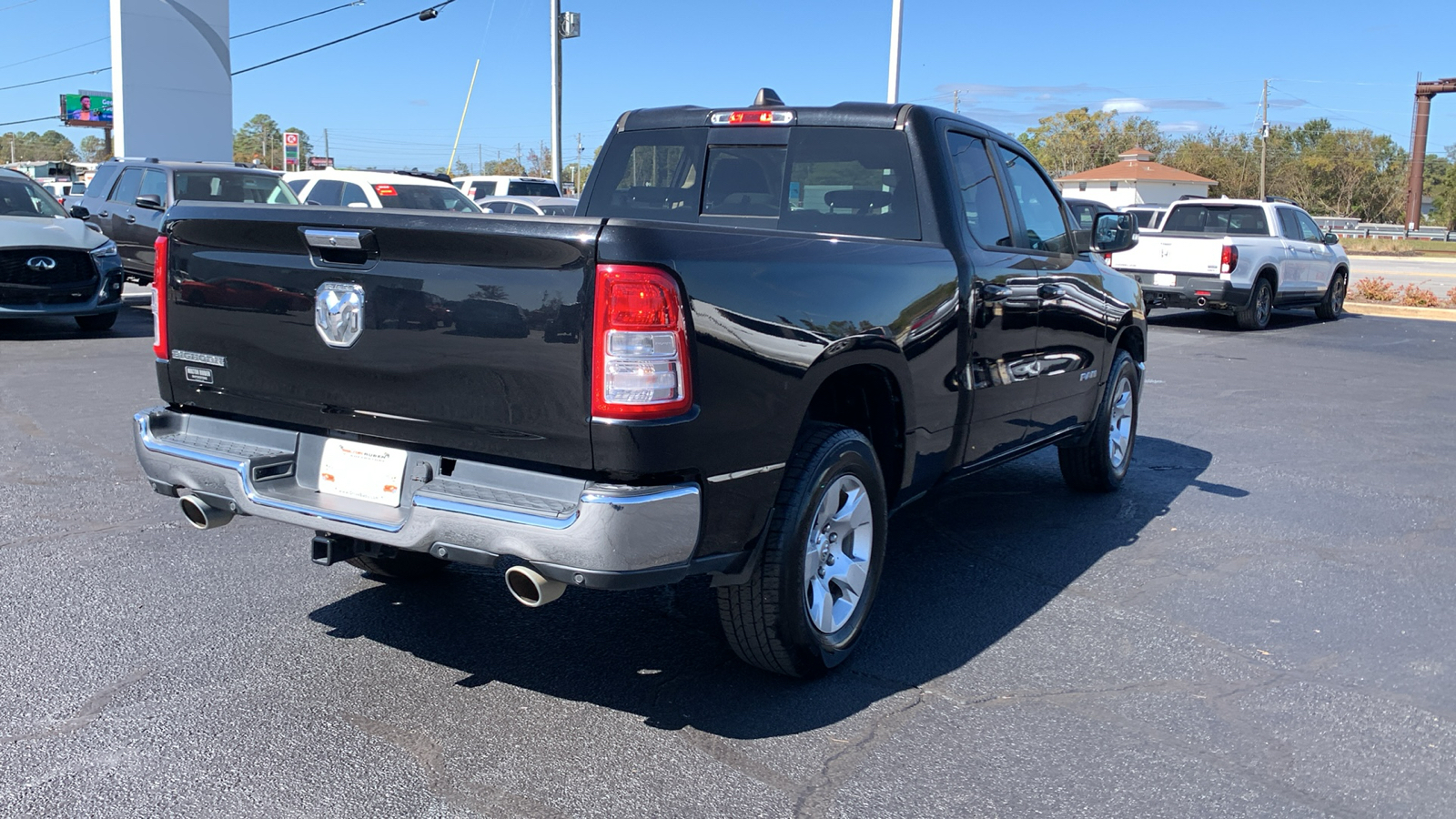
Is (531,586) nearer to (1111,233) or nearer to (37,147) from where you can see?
(1111,233)

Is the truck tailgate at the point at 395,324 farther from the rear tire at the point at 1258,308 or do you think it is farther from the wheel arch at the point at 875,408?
the rear tire at the point at 1258,308

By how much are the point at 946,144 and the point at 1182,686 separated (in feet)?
7.59

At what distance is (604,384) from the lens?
10.0 feet

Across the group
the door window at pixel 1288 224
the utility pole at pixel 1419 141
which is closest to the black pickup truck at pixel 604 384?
the door window at pixel 1288 224

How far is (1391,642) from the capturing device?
4.46 m

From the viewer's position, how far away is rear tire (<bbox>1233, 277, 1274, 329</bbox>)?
1702 cm

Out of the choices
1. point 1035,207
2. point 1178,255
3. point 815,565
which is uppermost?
point 1178,255

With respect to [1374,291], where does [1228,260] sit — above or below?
above

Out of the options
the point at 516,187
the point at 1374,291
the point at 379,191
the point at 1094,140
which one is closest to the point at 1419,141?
the point at 1094,140

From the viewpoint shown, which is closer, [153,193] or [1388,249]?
[153,193]

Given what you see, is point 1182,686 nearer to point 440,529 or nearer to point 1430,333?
point 440,529

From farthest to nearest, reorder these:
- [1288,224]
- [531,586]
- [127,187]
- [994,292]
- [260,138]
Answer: [260,138], [1288,224], [127,187], [994,292], [531,586]

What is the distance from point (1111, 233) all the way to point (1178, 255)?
1157 cm

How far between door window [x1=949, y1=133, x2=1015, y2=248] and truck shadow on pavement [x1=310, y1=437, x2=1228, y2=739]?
116cm
